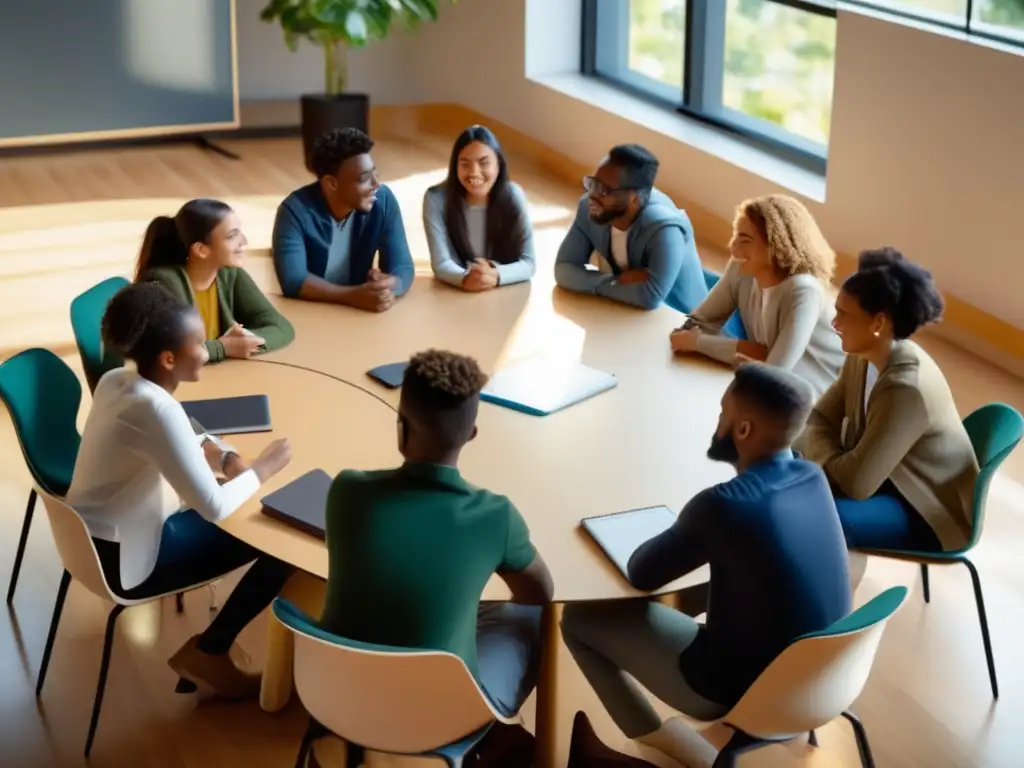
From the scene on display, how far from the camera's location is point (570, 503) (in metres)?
3.14

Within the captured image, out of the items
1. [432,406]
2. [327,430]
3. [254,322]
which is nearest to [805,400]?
[432,406]

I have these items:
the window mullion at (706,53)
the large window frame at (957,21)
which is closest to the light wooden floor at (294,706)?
the large window frame at (957,21)

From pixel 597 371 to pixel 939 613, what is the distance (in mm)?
1242

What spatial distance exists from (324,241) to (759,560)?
227cm

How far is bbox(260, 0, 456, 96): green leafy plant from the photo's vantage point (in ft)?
27.2

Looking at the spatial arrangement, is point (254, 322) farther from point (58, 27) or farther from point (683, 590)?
point (58, 27)

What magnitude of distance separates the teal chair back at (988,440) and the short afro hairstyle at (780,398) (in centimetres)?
81

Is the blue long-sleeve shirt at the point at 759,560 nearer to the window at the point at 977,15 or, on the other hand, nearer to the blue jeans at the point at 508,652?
the blue jeans at the point at 508,652

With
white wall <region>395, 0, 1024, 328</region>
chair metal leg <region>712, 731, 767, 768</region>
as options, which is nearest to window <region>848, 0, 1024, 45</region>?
white wall <region>395, 0, 1024, 328</region>

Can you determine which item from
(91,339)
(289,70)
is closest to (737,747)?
(91,339)

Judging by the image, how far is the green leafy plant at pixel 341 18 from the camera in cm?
829

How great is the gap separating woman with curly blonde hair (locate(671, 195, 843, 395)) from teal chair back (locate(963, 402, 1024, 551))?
1.63 feet

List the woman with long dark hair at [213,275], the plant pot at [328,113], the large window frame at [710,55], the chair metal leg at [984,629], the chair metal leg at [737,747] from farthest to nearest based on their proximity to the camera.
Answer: the plant pot at [328,113], the large window frame at [710,55], the woman with long dark hair at [213,275], the chair metal leg at [984,629], the chair metal leg at [737,747]

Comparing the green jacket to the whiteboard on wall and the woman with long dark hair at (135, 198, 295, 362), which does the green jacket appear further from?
the whiteboard on wall
